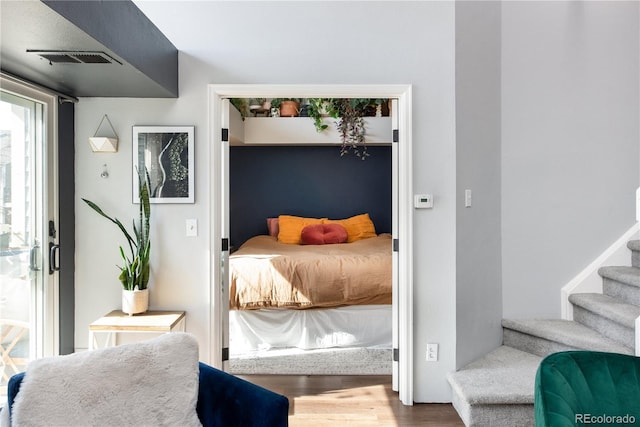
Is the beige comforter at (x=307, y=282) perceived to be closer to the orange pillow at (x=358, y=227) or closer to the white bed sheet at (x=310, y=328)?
the white bed sheet at (x=310, y=328)

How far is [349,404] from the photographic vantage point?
2.92m

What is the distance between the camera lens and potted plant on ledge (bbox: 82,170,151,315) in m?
2.72

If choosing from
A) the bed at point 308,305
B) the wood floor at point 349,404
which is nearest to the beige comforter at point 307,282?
the bed at point 308,305

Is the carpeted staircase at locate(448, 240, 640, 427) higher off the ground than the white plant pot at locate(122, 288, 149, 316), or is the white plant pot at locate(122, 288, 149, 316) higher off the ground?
the white plant pot at locate(122, 288, 149, 316)

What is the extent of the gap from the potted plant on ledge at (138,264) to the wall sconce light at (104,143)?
0.25 metres

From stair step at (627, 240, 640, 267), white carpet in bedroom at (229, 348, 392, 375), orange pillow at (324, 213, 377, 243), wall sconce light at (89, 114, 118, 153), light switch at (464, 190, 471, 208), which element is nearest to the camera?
wall sconce light at (89, 114, 118, 153)

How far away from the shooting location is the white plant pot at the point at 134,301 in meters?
2.71

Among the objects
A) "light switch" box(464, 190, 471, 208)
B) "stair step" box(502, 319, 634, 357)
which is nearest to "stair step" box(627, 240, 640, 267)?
"stair step" box(502, 319, 634, 357)

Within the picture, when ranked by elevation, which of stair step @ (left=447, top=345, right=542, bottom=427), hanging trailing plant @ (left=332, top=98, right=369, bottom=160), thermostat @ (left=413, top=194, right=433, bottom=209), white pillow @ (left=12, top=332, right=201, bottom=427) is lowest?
stair step @ (left=447, top=345, right=542, bottom=427)

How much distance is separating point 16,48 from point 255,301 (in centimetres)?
250

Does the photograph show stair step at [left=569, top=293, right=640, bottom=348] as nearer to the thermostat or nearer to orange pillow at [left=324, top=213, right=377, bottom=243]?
the thermostat

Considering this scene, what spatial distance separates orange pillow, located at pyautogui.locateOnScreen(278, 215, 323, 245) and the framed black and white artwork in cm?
304

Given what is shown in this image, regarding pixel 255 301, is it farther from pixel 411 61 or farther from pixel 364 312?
pixel 411 61

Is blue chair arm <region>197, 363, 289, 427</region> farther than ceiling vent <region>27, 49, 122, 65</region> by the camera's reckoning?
No
